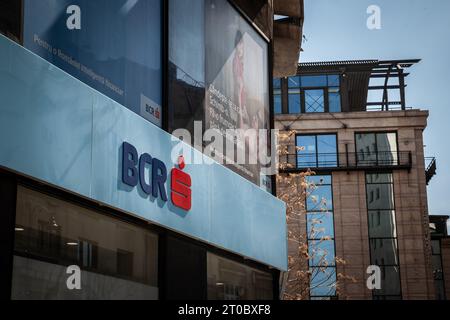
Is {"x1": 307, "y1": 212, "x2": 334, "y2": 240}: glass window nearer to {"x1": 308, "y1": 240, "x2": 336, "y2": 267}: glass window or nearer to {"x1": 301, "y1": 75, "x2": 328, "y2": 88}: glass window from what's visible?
{"x1": 308, "y1": 240, "x2": 336, "y2": 267}: glass window

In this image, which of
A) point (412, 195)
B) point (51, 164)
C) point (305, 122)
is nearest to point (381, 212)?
point (412, 195)

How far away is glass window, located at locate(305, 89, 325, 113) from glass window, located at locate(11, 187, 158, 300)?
2093 inches

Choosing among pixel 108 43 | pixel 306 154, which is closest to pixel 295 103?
pixel 306 154

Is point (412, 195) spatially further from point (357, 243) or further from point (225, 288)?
point (225, 288)

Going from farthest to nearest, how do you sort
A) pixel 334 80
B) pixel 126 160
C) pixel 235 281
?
1. pixel 334 80
2. pixel 235 281
3. pixel 126 160

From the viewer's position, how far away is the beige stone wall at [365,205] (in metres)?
59.4

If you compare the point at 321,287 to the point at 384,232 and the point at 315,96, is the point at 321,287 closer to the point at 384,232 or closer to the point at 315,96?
the point at 384,232

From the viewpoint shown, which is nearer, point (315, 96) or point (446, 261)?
point (315, 96)

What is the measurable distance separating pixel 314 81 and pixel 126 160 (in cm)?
5376

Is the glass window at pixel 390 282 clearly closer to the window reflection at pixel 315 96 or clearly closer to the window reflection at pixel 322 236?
the window reflection at pixel 322 236

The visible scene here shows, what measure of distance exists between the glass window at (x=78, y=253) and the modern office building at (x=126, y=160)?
17 mm

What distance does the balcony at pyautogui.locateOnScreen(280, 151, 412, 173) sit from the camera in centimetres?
6200

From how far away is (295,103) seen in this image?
207ft

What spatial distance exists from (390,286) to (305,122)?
45.3 feet
